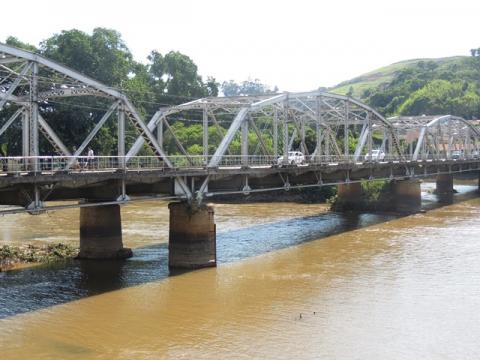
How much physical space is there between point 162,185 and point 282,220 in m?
22.0

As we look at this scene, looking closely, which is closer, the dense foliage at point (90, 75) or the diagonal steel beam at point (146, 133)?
the diagonal steel beam at point (146, 133)

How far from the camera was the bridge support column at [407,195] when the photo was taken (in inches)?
2240

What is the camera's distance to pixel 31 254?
31578 mm

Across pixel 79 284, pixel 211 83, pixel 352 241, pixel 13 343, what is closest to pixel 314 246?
pixel 352 241

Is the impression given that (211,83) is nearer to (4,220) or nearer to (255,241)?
(4,220)

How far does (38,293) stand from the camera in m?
24.5

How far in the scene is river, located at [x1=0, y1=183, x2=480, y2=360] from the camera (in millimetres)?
18594

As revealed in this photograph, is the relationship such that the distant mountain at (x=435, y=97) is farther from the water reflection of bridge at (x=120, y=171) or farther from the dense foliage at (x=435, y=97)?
the water reflection of bridge at (x=120, y=171)

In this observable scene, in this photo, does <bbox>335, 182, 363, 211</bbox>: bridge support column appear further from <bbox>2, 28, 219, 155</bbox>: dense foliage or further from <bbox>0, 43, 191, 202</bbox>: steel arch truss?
<bbox>0, 43, 191, 202</bbox>: steel arch truss

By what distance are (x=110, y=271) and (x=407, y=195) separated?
35951mm

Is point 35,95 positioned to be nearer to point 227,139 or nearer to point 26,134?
point 26,134

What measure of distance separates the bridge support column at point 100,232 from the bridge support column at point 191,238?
11.1 ft

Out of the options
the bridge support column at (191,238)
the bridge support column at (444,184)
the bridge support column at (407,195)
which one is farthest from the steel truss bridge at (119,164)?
the bridge support column at (444,184)

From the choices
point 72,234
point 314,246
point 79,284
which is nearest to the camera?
point 79,284
